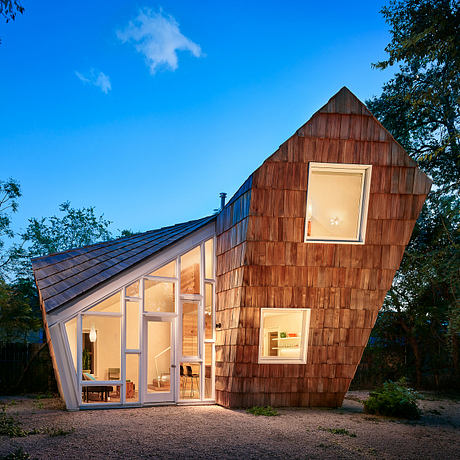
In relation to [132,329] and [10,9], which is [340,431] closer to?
[132,329]

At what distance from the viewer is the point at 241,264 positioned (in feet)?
28.6

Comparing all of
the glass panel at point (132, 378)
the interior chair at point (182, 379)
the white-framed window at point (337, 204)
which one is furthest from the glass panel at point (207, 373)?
the white-framed window at point (337, 204)

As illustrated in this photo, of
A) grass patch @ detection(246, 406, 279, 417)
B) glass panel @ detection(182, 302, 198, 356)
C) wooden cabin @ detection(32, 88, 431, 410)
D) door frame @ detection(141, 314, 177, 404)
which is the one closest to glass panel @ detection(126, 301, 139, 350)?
wooden cabin @ detection(32, 88, 431, 410)

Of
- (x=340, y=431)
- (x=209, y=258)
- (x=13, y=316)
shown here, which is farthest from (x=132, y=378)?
(x=13, y=316)

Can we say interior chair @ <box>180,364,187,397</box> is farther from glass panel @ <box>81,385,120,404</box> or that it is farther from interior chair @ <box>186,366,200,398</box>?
glass panel @ <box>81,385,120,404</box>

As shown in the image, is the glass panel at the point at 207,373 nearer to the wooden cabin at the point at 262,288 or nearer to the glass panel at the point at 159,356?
the wooden cabin at the point at 262,288

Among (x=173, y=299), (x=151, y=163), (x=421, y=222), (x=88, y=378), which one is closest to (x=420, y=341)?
(x=421, y=222)

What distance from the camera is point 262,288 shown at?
8891 millimetres

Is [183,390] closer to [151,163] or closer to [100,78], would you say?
[100,78]

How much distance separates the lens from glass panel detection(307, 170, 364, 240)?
8.41 m

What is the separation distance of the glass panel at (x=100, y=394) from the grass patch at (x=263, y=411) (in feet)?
8.40

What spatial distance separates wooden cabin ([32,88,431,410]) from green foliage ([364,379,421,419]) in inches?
28.1

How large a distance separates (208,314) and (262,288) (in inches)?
72.9

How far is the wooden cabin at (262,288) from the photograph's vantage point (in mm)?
8172
